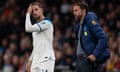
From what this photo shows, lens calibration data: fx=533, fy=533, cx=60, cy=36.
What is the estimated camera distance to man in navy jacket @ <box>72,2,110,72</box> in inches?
352

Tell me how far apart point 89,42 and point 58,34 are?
690cm

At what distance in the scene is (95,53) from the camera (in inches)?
350

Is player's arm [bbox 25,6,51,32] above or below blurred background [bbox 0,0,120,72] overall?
above

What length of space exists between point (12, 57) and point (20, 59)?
0.29 meters

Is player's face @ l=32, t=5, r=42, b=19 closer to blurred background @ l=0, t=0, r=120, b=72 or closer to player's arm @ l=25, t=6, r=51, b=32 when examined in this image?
player's arm @ l=25, t=6, r=51, b=32

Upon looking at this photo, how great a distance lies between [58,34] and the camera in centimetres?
1598

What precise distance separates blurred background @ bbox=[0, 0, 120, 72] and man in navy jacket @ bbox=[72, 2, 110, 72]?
4408 mm

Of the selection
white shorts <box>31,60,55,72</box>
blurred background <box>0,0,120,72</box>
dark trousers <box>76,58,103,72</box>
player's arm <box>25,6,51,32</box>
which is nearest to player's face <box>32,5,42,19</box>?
player's arm <box>25,6,51,32</box>

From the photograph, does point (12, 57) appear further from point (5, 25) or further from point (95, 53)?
point (95, 53)

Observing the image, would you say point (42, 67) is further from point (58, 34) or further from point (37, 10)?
point (58, 34)

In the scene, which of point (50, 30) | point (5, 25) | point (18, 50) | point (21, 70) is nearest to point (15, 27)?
point (5, 25)

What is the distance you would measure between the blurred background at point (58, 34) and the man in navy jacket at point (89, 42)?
4408mm

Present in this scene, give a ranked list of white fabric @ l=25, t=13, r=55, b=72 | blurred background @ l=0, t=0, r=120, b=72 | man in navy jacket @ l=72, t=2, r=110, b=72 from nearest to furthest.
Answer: man in navy jacket @ l=72, t=2, r=110, b=72, white fabric @ l=25, t=13, r=55, b=72, blurred background @ l=0, t=0, r=120, b=72

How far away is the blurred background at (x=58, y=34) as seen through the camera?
47.8 ft
